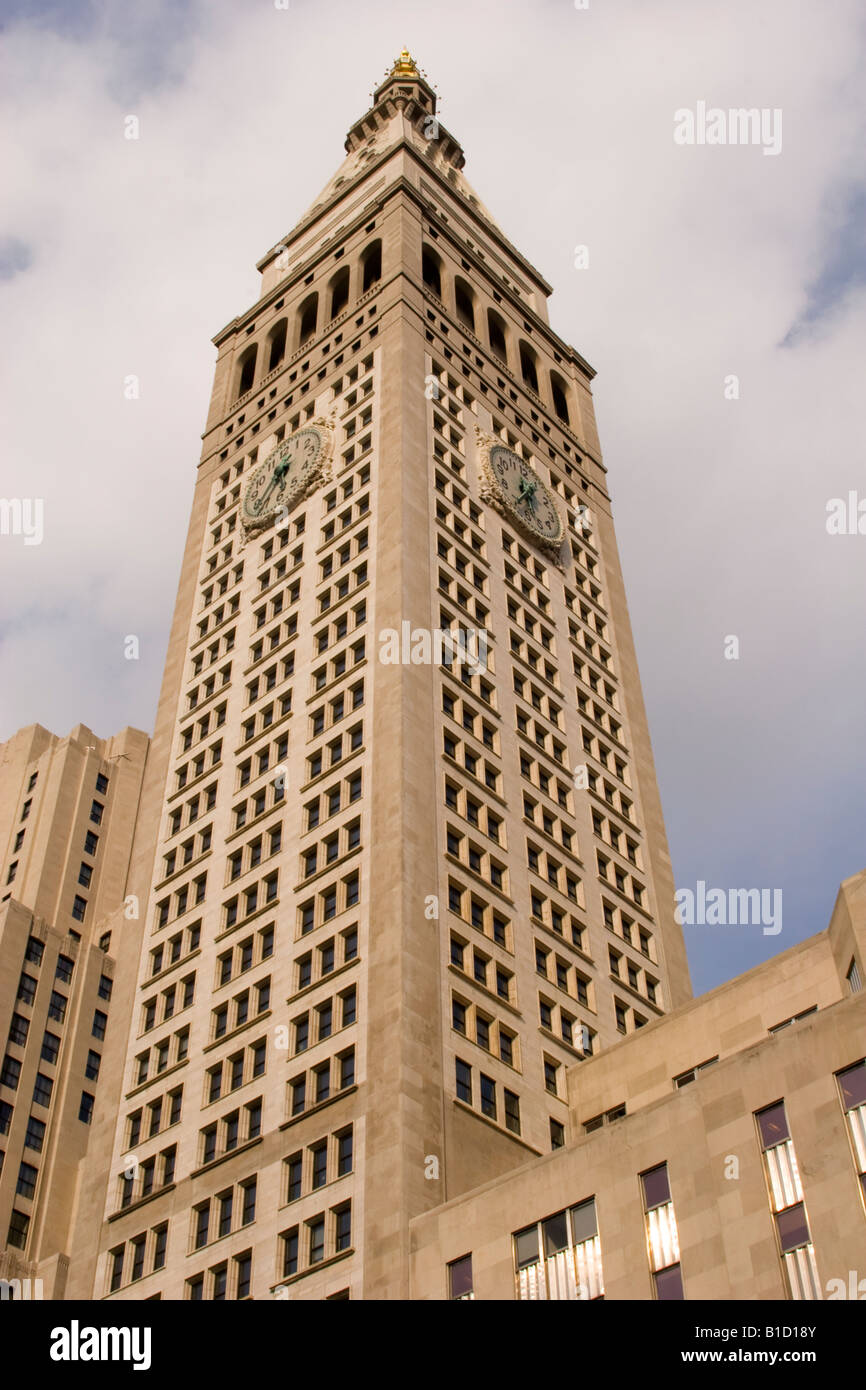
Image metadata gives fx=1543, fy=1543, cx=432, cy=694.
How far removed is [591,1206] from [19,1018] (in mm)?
59783

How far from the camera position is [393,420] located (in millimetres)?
82062

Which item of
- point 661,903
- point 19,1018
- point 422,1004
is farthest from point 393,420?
point 19,1018

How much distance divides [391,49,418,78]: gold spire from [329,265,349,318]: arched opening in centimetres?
3337

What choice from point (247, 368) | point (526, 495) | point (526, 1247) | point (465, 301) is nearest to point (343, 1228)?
point (526, 1247)

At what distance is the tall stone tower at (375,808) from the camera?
54.3 meters

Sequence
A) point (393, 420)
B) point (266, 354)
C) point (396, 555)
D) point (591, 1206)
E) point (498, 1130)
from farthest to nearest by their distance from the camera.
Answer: point (266, 354) → point (393, 420) → point (396, 555) → point (498, 1130) → point (591, 1206)

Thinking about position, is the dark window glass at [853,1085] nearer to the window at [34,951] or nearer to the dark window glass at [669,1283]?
the dark window glass at [669,1283]

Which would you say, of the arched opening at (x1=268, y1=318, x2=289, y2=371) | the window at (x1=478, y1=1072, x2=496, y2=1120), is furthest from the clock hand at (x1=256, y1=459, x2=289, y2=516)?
the window at (x1=478, y1=1072, x2=496, y2=1120)

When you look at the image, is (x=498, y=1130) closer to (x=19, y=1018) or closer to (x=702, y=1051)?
(x=702, y=1051)

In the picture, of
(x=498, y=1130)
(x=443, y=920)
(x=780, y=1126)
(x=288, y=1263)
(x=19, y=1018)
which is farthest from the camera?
(x=19, y=1018)

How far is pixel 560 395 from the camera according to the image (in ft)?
357

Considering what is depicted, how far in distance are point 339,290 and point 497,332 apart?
11.0 m

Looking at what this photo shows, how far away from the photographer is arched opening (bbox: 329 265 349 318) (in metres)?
101

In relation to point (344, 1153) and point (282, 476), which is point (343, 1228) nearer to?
point (344, 1153)
